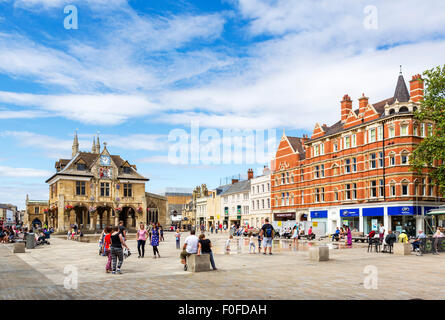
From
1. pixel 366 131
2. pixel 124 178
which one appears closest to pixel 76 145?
pixel 124 178

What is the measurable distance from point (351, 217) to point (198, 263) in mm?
36560

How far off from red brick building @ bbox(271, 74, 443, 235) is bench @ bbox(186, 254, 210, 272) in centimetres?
3166

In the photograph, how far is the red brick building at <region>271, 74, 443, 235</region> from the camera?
4238cm

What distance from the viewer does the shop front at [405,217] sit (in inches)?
1644

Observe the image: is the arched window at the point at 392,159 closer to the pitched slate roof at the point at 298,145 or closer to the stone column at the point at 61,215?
the pitched slate roof at the point at 298,145

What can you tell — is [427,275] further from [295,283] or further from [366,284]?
[295,283]

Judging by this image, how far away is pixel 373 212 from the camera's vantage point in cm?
4484

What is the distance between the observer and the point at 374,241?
26.3 metres

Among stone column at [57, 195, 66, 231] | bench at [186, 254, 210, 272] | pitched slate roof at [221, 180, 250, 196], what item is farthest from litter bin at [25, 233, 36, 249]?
pitched slate roof at [221, 180, 250, 196]

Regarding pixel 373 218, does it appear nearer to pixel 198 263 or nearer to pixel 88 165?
pixel 198 263

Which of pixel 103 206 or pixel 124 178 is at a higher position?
pixel 124 178

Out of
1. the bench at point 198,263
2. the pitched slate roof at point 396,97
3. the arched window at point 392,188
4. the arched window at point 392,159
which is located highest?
the pitched slate roof at point 396,97

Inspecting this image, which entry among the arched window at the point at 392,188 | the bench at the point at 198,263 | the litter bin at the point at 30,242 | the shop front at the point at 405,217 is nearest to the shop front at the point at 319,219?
the shop front at the point at 405,217
